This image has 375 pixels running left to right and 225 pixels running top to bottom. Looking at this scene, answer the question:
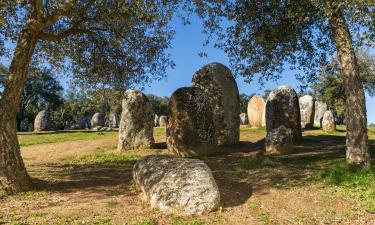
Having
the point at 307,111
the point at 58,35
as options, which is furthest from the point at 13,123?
→ the point at 307,111

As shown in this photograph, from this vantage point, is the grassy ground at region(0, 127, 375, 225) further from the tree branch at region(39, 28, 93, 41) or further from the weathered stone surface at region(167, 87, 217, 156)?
the tree branch at region(39, 28, 93, 41)

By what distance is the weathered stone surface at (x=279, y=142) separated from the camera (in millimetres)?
19609

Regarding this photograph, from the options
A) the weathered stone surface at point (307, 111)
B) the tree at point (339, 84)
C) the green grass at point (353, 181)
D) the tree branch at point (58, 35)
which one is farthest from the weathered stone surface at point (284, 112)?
the tree at point (339, 84)

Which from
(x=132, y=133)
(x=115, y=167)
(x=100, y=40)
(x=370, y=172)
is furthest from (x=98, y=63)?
(x=370, y=172)

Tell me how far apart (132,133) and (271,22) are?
1009 cm

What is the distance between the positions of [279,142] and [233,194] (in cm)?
876

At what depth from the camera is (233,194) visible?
455 inches

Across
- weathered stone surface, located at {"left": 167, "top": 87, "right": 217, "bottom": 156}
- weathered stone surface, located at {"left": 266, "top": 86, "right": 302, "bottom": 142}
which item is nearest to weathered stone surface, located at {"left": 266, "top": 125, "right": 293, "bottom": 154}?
weathered stone surface, located at {"left": 167, "top": 87, "right": 217, "bottom": 156}

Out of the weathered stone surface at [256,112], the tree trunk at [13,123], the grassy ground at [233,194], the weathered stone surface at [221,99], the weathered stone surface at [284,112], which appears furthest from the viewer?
the weathered stone surface at [256,112]

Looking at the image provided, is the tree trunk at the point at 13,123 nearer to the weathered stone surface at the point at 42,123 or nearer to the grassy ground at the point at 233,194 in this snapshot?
the grassy ground at the point at 233,194

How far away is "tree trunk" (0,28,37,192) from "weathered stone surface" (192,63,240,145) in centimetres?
1244

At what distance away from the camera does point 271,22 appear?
54.1 ft

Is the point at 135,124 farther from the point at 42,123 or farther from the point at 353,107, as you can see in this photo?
the point at 42,123

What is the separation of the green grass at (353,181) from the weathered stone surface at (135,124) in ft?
37.8
